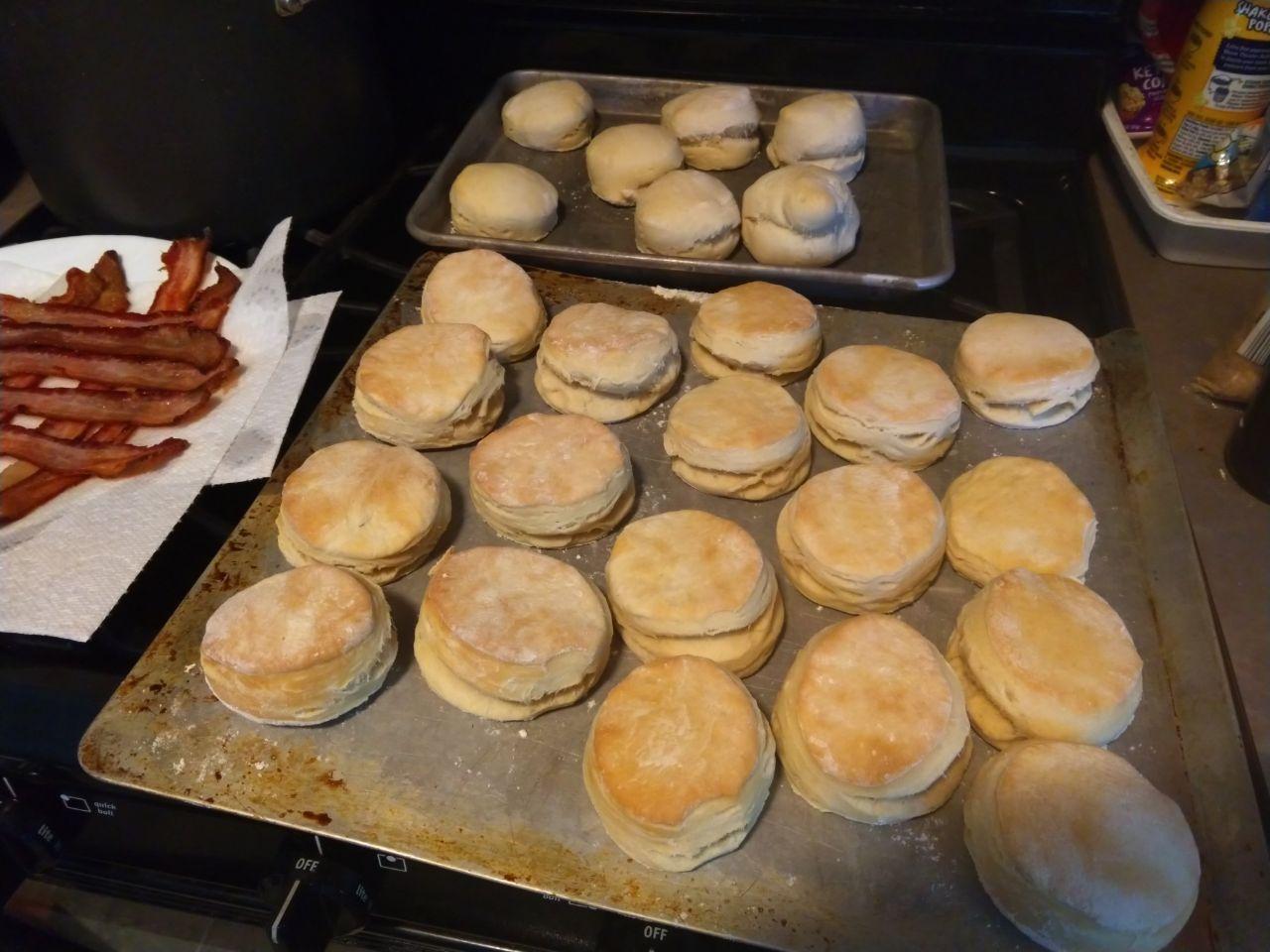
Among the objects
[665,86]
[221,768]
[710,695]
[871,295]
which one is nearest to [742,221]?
[871,295]

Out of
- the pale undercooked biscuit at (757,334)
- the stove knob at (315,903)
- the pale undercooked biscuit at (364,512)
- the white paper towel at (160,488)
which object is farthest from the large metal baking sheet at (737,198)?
the stove knob at (315,903)

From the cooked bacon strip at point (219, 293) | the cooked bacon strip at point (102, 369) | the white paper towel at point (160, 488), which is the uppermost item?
the cooked bacon strip at point (219, 293)

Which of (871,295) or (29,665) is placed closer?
(29,665)

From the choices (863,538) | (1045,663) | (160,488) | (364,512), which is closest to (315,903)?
(364,512)

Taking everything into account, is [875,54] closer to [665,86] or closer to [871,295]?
[665,86]

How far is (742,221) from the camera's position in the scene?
92.7 inches

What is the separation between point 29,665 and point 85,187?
1.16 metres

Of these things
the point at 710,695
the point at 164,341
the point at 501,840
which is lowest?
the point at 501,840

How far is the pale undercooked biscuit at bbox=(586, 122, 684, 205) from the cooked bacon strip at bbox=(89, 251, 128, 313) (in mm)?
1255

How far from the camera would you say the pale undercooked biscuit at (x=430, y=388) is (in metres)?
1.77

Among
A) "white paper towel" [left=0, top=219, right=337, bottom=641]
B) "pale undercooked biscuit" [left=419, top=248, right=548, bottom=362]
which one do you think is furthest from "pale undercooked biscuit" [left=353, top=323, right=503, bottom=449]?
"white paper towel" [left=0, top=219, right=337, bottom=641]

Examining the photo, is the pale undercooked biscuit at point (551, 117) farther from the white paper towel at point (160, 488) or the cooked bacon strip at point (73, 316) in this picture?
the cooked bacon strip at point (73, 316)

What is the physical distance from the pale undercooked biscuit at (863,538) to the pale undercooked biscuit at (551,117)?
1.51 metres

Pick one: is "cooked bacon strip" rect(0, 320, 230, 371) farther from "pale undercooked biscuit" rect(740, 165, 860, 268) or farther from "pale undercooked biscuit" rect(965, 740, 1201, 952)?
"pale undercooked biscuit" rect(965, 740, 1201, 952)
